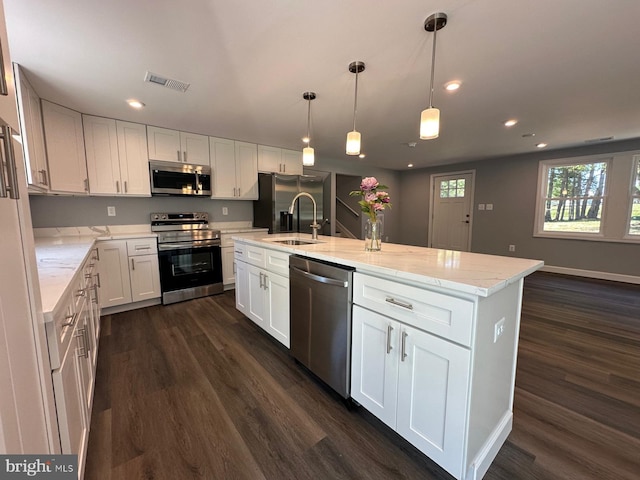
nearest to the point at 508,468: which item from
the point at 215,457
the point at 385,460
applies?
the point at 385,460

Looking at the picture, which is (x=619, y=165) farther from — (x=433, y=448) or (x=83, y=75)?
(x=83, y=75)

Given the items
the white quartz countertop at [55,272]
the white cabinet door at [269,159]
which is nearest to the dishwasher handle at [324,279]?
the white quartz countertop at [55,272]

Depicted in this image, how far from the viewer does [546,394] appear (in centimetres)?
180

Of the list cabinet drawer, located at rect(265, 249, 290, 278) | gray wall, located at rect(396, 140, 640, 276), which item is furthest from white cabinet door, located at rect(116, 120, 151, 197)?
gray wall, located at rect(396, 140, 640, 276)

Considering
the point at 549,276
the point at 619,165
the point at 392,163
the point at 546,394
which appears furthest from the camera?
the point at 392,163

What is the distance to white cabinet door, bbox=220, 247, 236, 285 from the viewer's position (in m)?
3.90

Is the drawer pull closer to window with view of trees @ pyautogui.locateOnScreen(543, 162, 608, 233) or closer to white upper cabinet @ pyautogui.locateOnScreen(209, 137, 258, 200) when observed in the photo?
white upper cabinet @ pyautogui.locateOnScreen(209, 137, 258, 200)

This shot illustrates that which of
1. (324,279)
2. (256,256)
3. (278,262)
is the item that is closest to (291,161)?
(256,256)

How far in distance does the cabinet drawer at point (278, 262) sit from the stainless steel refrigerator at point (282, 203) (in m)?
1.88

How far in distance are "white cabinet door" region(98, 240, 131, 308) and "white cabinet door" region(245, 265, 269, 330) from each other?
1.62 meters

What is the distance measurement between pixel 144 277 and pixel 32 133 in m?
1.71

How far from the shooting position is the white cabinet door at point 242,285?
2.73 meters

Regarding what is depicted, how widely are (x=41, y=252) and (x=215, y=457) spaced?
79.1 inches

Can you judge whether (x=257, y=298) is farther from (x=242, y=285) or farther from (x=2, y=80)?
(x=2, y=80)
